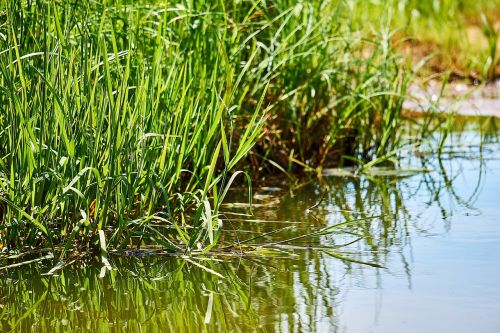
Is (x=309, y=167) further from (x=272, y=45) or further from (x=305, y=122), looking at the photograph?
(x=272, y=45)

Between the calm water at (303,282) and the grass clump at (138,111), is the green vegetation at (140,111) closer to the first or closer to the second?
the grass clump at (138,111)

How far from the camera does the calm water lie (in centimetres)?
268

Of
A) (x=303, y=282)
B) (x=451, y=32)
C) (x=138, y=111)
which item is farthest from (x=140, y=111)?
(x=451, y=32)

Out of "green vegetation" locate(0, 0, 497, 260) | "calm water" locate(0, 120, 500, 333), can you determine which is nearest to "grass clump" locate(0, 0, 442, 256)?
"green vegetation" locate(0, 0, 497, 260)

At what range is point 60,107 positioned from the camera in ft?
10.2

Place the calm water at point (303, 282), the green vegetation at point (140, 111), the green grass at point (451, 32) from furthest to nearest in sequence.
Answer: the green grass at point (451, 32) < the green vegetation at point (140, 111) < the calm water at point (303, 282)

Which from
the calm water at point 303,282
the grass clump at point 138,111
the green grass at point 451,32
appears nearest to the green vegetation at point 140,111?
the grass clump at point 138,111

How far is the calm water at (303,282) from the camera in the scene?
2678 mm

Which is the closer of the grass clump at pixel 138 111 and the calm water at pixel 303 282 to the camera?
the calm water at pixel 303 282

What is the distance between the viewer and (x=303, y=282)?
301cm

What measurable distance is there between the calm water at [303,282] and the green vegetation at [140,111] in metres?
0.13

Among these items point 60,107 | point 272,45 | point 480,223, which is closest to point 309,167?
point 272,45

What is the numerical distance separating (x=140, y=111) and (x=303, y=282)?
772mm

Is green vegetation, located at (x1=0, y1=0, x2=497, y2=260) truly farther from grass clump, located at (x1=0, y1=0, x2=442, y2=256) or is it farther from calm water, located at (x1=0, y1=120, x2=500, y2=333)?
→ calm water, located at (x1=0, y1=120, x2=500, y2=333)
